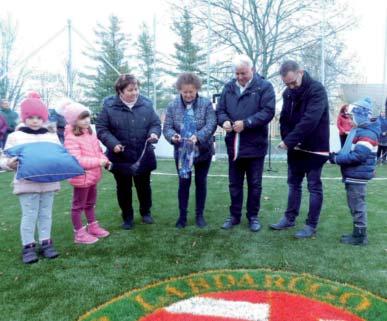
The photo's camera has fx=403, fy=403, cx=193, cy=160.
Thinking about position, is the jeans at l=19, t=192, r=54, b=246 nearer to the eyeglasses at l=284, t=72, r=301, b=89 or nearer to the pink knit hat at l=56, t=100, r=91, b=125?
the pink knit hat at l=56, t=100, r=91, b=125

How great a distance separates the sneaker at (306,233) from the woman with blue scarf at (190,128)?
1133 mm

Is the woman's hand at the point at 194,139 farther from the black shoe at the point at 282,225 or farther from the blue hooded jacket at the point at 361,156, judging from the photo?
the blue hooded jacket at the point at 361,156

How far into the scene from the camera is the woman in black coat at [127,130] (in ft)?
13.5

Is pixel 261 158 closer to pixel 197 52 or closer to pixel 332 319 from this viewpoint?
pixel 332 319

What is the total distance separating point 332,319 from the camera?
243cm

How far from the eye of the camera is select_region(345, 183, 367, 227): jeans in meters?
3.75

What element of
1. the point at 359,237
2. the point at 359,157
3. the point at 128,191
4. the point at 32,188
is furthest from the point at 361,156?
the point at 32,188

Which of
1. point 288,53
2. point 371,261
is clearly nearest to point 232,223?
point 371,261

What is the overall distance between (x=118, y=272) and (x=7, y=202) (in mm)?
3647

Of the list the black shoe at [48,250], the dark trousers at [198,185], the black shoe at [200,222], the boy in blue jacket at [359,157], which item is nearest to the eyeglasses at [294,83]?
the boy in blue jacket at [359,157]

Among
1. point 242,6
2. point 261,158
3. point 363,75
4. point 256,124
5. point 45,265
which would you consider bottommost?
point 45,265

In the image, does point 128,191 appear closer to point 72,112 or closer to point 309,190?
point 72,112

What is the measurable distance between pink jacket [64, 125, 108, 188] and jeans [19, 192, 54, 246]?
372mm

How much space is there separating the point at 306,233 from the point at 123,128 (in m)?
2.15
